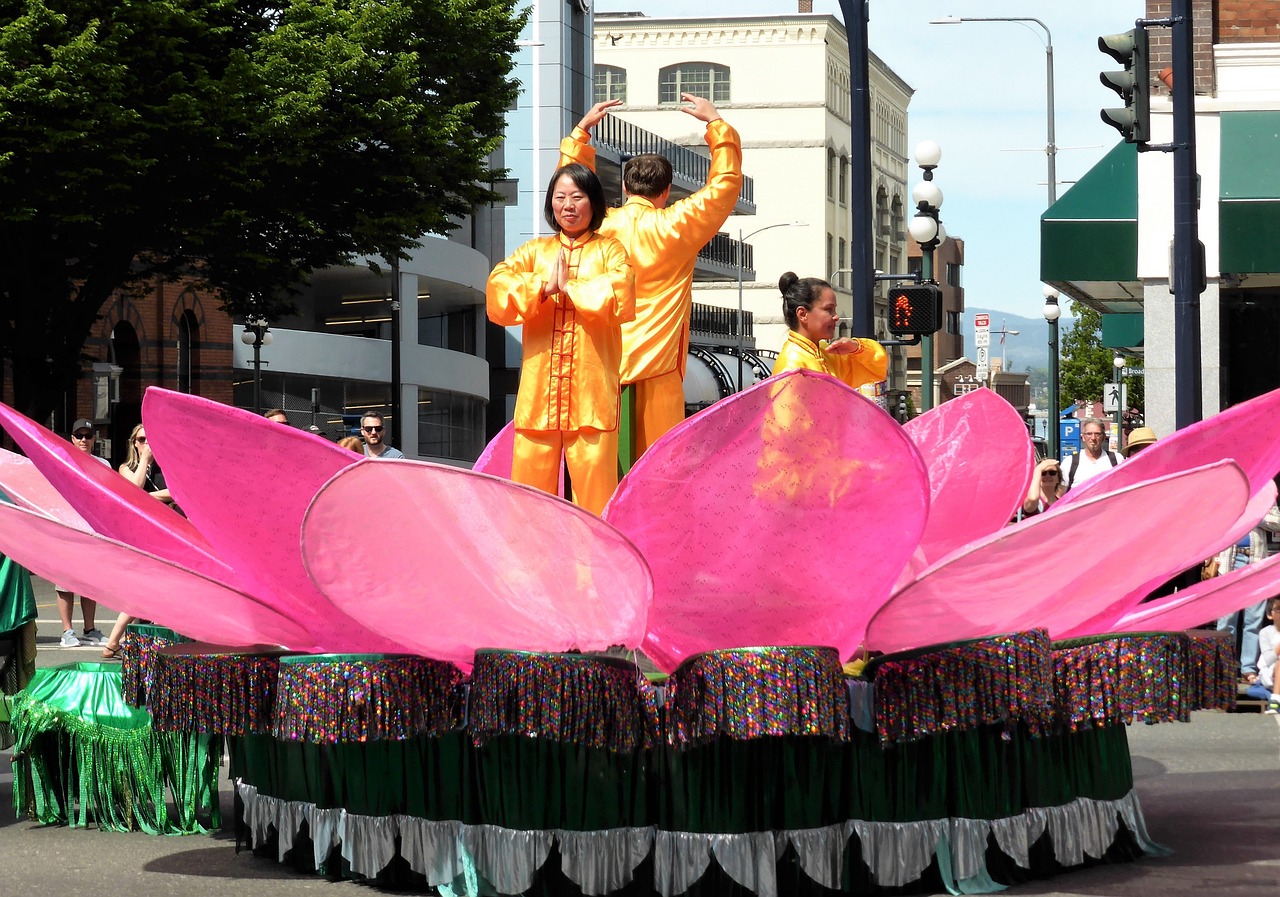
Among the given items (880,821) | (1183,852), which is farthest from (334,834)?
(1183,852)

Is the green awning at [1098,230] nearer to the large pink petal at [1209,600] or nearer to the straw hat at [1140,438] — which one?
the straw hat at [1140,438]

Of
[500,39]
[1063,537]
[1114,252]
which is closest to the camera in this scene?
[1063,537]

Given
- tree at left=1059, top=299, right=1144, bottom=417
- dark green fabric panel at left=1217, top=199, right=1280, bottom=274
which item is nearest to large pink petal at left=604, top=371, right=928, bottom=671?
dark green fabric panel at left=1217, top=199, right=1280, bottom=274

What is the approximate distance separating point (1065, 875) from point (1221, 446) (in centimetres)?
155

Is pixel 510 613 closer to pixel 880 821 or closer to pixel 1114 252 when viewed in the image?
pixel 880 821

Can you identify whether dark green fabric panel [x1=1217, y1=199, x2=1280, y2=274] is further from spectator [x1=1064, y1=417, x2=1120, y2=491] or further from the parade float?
the parade float

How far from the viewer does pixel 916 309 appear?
1452 centimetres

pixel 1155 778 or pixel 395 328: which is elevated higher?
pixel 395 328

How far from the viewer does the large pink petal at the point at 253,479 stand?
5.48 m

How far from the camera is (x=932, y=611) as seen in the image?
522cm

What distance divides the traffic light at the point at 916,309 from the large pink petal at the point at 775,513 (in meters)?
9.42

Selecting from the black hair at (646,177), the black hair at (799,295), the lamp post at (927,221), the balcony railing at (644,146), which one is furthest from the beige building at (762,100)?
the black hair at (799,295)

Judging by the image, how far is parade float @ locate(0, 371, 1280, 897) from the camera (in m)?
4.97

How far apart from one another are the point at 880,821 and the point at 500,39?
62.5 ft
